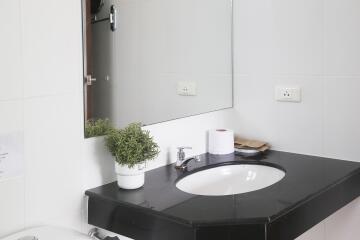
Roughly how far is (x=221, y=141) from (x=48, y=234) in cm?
96

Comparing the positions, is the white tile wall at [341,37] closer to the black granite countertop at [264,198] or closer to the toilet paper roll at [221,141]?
the black granite countertop at [264,198]

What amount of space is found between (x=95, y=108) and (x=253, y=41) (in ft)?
2.93

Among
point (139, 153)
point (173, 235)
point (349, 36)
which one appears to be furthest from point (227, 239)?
point (349, 36)

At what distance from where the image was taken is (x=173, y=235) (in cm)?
142

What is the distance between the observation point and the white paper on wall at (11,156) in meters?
1.38

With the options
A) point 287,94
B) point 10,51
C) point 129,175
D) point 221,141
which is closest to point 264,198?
point 129,175

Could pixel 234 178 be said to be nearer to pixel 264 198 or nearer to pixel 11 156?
pixel 264 198

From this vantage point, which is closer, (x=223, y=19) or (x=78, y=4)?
(x=78, y=4)

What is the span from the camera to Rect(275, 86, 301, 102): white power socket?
210 cm

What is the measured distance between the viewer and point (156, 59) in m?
2.00

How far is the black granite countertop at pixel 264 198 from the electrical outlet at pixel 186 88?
0.33 metres

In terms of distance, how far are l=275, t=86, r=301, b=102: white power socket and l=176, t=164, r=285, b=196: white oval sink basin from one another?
33 cm

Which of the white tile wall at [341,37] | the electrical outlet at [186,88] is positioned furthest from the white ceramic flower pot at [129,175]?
the white tile wall at [341,37]

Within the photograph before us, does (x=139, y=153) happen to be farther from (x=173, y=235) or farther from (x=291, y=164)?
(x=291, y=164)
